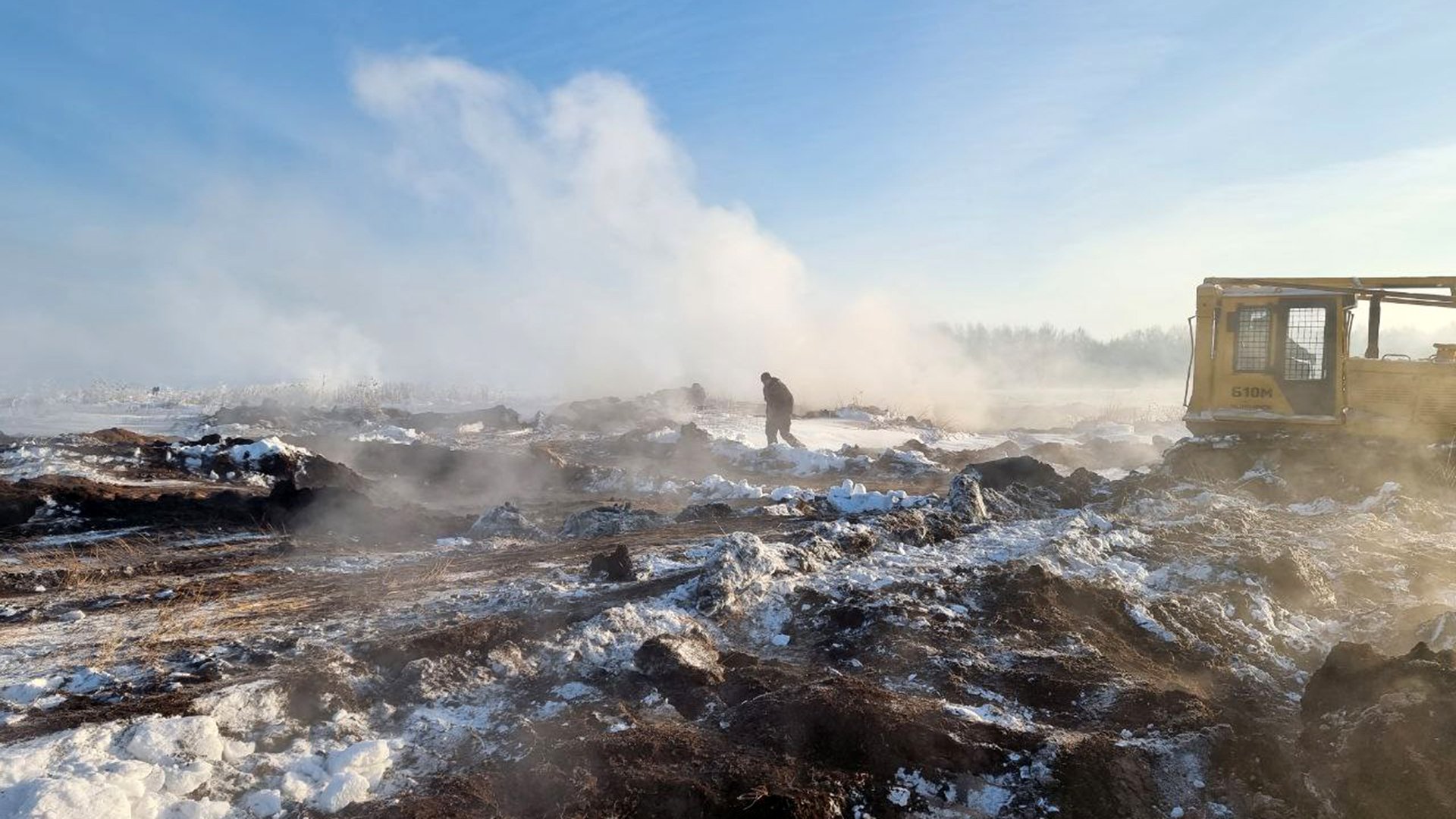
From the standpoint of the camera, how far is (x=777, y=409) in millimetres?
18781

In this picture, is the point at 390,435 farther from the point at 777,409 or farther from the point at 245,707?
the point at 245,707

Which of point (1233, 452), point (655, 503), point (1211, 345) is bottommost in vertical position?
point (655, 503)

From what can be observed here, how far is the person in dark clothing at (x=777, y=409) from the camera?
18781 millimetres

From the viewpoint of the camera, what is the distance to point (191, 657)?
5.31 metres

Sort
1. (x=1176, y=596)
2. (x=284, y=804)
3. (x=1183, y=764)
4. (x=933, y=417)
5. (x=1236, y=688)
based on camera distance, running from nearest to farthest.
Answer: (x=284, y=804)
(x=1183, y=764)
(x=1236, y=688)
(x=1176, y=596)
(x=933, y=417)

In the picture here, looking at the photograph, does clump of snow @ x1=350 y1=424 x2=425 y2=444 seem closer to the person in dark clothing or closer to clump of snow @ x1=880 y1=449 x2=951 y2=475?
the person in dark clothing

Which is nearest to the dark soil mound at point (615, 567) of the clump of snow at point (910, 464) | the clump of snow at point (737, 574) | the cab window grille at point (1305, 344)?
the clump of snow at point (737, 574)

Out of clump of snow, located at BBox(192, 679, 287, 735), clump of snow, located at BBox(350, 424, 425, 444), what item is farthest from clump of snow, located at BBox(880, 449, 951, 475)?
clump of snow, located at BBox(192, 679, 287, 735)

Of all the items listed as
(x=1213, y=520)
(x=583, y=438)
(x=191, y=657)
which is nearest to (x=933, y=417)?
(x=583, y=438)

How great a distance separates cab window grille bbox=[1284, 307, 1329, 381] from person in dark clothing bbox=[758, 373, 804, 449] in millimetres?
9437

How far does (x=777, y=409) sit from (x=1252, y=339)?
9369 mm

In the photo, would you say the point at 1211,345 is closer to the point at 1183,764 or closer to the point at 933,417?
the point at 1183,764

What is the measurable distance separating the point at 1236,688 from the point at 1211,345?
948 cm

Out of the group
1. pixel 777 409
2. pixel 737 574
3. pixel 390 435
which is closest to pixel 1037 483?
pixel 737 574
